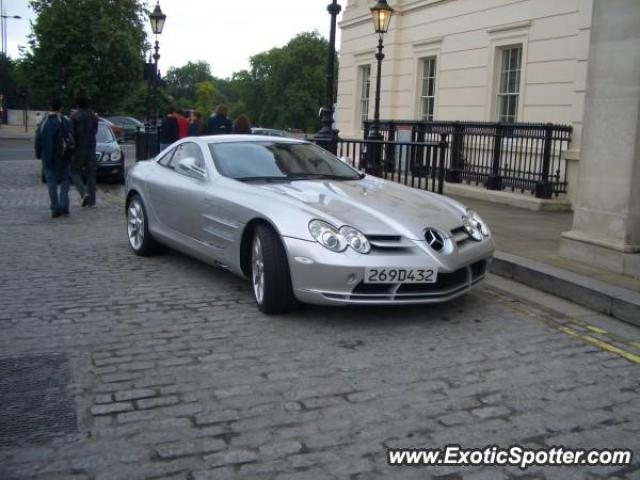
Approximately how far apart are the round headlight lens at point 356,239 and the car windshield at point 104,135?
13.3 meters

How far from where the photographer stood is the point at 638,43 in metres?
6.86

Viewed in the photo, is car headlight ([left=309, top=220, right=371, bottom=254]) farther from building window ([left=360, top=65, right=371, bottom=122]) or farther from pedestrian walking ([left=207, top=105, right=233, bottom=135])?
building window ([left=360, top=65, right=371, bottom=122])

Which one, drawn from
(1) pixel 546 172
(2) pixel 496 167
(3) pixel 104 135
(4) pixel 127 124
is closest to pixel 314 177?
(1) pixel 546 172

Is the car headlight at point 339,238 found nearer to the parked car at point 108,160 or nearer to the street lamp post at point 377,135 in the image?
the street lamp post at point 377,135

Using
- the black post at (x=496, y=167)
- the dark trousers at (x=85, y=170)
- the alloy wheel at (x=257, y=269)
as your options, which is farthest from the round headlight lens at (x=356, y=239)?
the black post at (x=496, y=167)

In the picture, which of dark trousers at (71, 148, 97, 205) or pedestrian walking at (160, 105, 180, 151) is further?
pedestrian walking at (160, 105, 180, 151)

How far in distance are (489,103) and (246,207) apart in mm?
11122

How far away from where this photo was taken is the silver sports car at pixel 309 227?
5.37 metres

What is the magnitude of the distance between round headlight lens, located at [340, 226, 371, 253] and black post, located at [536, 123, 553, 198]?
8089 millimetres

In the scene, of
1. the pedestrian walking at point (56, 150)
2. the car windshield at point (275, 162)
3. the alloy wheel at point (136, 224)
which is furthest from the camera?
the pedestrian walking at point (56, 150)

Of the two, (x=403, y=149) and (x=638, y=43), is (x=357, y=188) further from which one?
(x=403, y=149)

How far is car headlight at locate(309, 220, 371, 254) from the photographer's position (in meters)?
5.36

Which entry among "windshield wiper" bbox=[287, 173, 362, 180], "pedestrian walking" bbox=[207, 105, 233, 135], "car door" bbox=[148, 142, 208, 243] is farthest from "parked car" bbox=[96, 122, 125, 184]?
"windshield wiper" bbox=[287, 173, 362, 180]

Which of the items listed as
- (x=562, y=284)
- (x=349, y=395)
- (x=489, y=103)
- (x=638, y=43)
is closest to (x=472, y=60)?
(x=489, y=103)
